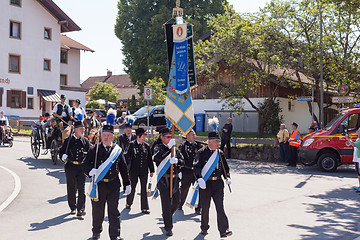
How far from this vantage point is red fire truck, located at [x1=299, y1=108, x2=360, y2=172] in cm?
1628

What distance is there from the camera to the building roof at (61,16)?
42.6 m

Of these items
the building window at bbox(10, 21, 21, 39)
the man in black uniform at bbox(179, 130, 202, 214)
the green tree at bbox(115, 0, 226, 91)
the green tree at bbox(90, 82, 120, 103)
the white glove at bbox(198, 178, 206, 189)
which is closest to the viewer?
the white glove at bbox(198, 178, 206, 189)

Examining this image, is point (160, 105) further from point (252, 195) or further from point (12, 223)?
point (12, 223)

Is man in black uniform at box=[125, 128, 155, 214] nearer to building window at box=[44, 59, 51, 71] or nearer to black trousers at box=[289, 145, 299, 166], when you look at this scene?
black trousers at box=[289, 145, 299, 166]

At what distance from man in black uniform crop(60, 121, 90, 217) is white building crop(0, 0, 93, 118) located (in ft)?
107

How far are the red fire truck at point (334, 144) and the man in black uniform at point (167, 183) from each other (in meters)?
9.79

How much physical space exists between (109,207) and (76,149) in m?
2.51

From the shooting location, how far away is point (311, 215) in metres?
8.95

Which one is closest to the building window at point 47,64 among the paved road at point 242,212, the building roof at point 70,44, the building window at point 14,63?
the building window at point 14,63

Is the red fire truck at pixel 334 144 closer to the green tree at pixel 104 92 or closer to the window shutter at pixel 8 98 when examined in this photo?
the window shutter at pixel 8 98

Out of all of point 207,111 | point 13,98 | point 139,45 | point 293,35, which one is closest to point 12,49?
point 13,98

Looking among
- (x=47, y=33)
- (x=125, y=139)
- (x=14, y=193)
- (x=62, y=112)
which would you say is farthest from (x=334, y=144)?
(x=47, y=33)

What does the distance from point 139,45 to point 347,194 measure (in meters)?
41.2

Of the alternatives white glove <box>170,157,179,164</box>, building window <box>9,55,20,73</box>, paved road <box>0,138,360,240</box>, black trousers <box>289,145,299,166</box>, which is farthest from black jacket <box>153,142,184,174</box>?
building window <box>9,55,20,73</box>
